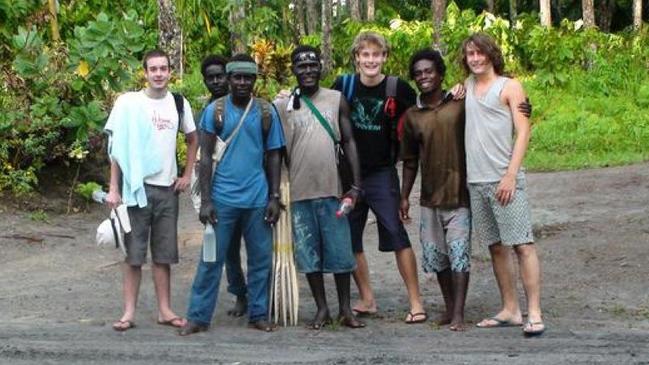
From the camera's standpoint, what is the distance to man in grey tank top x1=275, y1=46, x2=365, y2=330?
7062 mm

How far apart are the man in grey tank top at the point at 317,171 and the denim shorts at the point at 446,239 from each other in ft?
1.62

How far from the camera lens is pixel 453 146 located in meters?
7.02

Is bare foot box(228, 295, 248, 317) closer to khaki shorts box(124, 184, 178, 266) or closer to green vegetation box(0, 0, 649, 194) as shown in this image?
khaki shorts box(124, 184, 178, 266)

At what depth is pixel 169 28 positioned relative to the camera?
55.9ft

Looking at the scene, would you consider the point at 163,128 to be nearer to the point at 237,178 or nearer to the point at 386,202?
the point at 237,178

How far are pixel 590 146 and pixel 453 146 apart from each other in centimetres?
992

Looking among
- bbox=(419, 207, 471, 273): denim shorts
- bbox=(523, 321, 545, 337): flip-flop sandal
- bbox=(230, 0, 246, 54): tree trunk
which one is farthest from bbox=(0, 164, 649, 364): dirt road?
bbox=(230, 0, 246, 54): tree trunk

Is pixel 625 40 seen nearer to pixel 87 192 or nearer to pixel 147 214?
pixel 87 192

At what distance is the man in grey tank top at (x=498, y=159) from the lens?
6762mm

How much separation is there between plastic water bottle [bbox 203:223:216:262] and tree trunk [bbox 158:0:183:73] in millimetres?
10092

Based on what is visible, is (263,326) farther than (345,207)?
Yes

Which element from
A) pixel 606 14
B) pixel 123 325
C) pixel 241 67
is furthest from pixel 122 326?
pixel 606 14

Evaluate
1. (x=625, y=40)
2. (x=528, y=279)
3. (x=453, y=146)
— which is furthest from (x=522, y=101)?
(x=625, y=40)

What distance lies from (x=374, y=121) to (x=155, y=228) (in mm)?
1600
